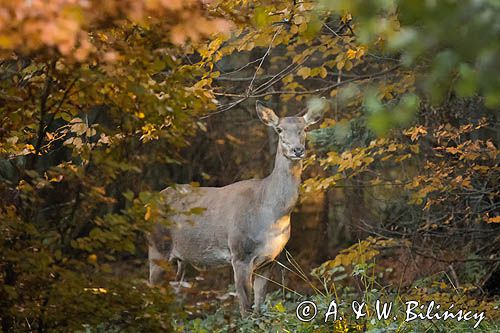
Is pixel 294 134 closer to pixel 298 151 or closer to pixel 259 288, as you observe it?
pixel 298 151

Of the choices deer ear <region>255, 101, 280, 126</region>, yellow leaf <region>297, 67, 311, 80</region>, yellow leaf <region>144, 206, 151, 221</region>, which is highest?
A: yellow leaf <region>297, 67, 311, 80</region>

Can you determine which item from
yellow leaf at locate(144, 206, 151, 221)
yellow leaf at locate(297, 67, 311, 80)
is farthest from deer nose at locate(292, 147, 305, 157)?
yellow leaf at locate(144, 206, 151, 221)

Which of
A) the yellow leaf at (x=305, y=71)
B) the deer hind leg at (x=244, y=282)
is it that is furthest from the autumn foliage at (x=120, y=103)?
the deer hind leg at (x=244, y=282)

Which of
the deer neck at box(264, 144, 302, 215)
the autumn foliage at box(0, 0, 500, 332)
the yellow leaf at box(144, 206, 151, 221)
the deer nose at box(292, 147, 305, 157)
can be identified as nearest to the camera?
the autumn foliage at box(0, 0, 500, 332)

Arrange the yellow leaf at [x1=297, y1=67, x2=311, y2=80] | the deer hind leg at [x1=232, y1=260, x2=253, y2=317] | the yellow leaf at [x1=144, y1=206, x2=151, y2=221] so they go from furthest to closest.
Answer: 1. the deer hind leg at [x1=232, y1=260, x2=253, y2=317]
2. the yellow leaf at [x1=297, y1=67, x2=311, y2=80]
3. the yellow leaf at [x1=144, y1=206, x2=151, y2=221]

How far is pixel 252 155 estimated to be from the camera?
14250 mm

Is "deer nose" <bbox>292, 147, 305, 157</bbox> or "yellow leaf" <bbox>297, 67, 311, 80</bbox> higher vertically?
"yellow leaf" <bbox>297, 67, 311, 80</bbox>

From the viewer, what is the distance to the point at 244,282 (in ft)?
27.1

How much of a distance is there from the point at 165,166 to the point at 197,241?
6861 mm

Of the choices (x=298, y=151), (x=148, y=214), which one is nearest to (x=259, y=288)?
(x=298, y=151)

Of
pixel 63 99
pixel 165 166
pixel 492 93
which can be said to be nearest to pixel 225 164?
pixel 165 166

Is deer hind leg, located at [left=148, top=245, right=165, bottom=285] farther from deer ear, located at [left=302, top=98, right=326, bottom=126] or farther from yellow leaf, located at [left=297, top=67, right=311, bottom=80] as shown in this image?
yellow leaf, located at [left=297, top=67, right=311, bottom=80]

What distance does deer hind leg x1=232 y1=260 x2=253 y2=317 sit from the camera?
8258 millimetres

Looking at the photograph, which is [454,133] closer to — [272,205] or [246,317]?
[272,205]
